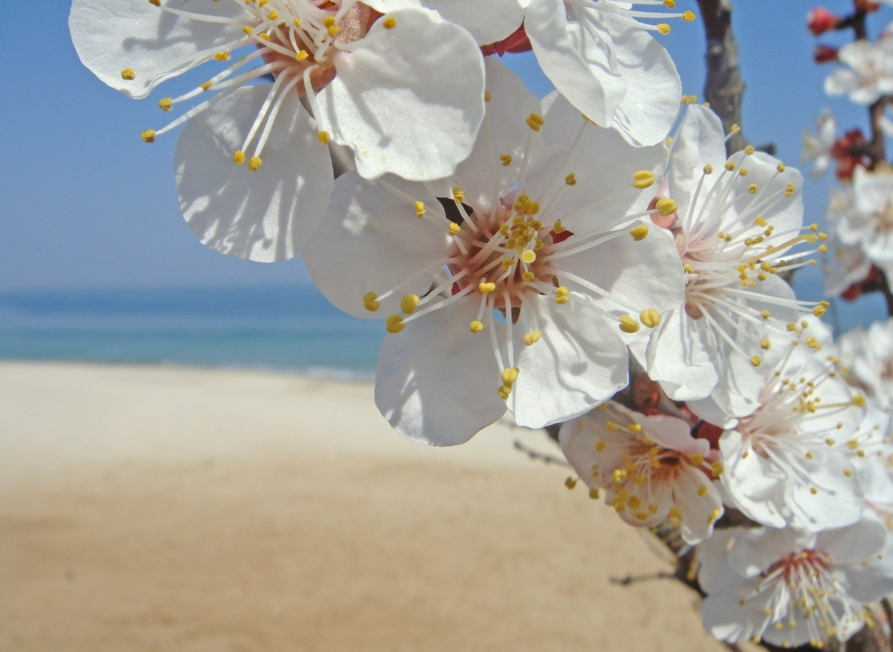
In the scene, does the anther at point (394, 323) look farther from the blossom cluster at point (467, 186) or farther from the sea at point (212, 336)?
the sea at point (212, 336)

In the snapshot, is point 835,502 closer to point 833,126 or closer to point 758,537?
point 758,537

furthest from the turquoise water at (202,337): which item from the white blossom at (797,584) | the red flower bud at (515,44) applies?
the red flower bud at (515,44)

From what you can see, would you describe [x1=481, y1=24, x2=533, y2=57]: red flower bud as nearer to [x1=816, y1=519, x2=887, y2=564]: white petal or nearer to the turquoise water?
[x1=816, y1=519, x2=887, y2=564]: white petal

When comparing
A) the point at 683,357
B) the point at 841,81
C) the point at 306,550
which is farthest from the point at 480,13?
the point at 306,550

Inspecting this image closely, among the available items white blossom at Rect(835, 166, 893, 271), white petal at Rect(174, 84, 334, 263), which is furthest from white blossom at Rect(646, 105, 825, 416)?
white blossom at Rect(835, 166, 893, 271)

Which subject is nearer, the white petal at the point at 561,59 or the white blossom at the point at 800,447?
the white petal at the point at 561,59

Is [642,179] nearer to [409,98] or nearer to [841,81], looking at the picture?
[409,98]
